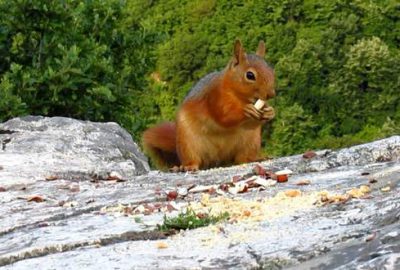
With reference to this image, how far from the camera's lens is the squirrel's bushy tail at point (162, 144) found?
27.2 feet

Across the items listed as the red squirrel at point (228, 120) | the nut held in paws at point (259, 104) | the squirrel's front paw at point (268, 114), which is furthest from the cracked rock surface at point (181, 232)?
the nut held in paws at point (259, 104)

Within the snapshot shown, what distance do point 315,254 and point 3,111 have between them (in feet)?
21.3

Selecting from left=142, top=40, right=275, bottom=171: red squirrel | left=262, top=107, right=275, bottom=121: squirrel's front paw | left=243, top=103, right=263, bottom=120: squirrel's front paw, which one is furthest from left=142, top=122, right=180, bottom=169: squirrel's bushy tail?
left=262, top=107, right=275, bottom=121: squirrel's front paw

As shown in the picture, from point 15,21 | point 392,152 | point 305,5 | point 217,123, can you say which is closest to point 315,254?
point 392,152

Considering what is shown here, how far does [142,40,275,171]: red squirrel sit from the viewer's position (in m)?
7.32

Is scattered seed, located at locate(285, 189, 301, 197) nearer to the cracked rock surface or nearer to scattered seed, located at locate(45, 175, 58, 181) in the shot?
the cracked rock surface

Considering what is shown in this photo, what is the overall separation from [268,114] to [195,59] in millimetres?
23650

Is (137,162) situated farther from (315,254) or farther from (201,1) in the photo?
(201,1)

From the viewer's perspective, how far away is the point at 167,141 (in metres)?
8.30

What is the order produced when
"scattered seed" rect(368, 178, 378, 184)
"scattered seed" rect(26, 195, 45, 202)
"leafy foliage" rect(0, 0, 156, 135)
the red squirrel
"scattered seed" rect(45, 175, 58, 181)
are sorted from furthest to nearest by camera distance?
1. "leafy foliage" rect(0, 0, 156, 135)
2. the red squirrel
3. "scattered seed" rect(45, 175, 58, 181)
4. "scattered seed" rect(26, 195, 45, 202)
5. "scattered seed" rect(368, 178, 378, 184)

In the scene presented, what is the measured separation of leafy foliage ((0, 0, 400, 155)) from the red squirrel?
2.74 metres

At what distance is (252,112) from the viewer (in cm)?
716

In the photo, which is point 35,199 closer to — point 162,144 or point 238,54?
point 238,54

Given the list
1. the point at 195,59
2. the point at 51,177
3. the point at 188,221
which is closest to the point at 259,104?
the point at 51,177
